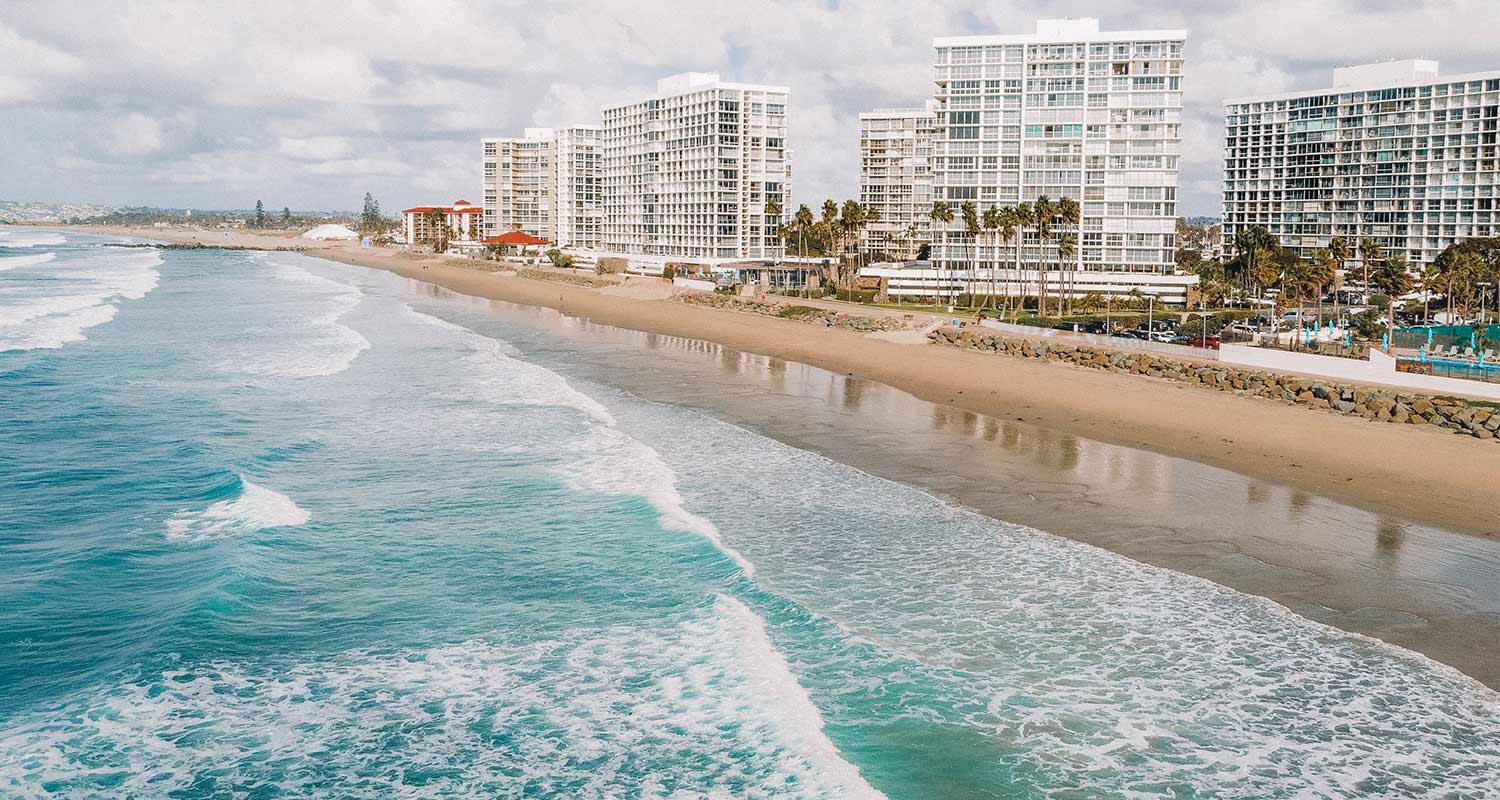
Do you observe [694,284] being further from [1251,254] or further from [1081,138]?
[1251,254]

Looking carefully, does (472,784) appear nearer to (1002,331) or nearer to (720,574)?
(720,574)

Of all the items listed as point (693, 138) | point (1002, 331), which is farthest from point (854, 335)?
point (693, 138)

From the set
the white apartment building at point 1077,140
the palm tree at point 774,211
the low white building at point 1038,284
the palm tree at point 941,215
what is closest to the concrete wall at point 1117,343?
the palm tree at point 941,215

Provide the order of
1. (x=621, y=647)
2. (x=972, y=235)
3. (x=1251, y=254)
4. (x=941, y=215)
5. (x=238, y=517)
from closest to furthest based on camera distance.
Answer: (x=621, y=647)
(x=238, y=517)
(x=1251, y=254)
(x=972, y=235)
(x=941, y=215)

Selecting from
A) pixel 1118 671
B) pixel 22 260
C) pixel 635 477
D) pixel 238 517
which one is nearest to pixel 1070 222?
pixel 635 477

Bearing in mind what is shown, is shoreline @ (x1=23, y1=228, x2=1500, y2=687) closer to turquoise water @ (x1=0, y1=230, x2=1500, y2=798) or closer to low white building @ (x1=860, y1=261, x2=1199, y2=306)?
turquoise water @ (x1=0, y1=230, x2=1500, y2=798)

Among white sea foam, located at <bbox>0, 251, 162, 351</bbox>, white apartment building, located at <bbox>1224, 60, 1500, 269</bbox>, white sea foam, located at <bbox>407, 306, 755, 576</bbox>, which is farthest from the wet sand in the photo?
white apartment building, located at <bbox>1224, 60, 1500, 269</bbox>
